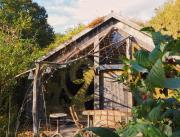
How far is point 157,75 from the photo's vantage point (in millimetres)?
1015

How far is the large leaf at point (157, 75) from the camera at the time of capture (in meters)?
1.01

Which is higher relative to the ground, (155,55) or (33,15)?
(33,15)

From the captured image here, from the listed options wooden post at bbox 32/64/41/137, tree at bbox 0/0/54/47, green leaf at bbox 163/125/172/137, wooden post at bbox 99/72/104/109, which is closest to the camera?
green leaf at bbox 163/125/172/137

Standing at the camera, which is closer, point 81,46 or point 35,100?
point 35,100

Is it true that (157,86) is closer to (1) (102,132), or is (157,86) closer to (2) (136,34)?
(1) (102,132)

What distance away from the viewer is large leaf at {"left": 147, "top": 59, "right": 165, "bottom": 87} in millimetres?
1008

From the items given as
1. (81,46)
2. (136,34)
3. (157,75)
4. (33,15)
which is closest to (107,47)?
(81,46)

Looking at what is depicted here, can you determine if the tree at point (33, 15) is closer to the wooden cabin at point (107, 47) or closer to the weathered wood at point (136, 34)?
the wooden cabin at point (107, 47)

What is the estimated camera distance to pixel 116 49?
15.1m

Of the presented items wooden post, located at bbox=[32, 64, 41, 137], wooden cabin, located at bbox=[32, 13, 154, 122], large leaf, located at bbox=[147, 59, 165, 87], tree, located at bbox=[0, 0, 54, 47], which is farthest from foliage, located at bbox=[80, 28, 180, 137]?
tree, located at bbox=[0, 0, 54, 47]

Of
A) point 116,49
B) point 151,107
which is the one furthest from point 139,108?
point 116,49

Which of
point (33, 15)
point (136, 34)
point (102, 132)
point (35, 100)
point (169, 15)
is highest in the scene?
point (33, 15)

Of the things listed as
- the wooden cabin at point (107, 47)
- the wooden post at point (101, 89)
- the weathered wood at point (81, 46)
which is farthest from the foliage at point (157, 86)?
the wooden post at point (101, 89)

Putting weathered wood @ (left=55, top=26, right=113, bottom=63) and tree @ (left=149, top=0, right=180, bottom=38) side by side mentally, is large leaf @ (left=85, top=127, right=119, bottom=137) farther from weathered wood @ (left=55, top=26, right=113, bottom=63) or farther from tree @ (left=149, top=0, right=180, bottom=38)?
tree @ (left=149, top=0, right=180, bottom=38)
